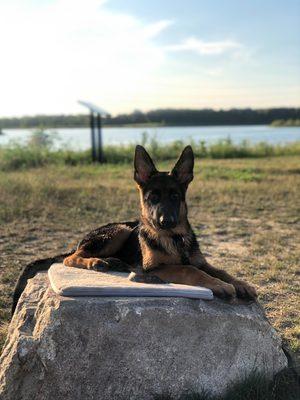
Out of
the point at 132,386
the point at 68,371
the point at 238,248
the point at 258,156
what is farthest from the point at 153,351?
the point at 258,156

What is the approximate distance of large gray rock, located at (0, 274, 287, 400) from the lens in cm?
357

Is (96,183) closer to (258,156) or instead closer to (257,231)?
(257,231)

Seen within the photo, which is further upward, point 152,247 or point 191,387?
point 152,247

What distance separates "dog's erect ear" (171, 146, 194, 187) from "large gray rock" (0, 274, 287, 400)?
1.26 meters

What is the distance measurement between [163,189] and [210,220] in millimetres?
5957

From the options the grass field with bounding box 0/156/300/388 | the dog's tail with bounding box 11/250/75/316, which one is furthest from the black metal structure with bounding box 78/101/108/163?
the dog's tail with bounding box 11/250/75/316

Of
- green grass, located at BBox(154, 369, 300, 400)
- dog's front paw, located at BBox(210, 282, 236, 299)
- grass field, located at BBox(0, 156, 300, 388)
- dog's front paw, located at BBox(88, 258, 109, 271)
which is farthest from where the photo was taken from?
grass field, located at BBox(0, 156, 300, 388)

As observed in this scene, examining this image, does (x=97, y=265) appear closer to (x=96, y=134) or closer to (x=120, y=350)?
(x=120, y=350)

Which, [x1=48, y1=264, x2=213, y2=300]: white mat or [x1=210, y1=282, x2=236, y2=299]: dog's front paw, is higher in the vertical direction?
[x1=48, y1=264, x2=213, y2=300]: white mat

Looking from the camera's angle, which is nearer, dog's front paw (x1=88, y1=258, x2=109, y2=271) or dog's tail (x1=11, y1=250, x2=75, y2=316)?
dog's front paw (x1=88, y1=258, x2=109, y2=271)

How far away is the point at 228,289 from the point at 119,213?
691 cm

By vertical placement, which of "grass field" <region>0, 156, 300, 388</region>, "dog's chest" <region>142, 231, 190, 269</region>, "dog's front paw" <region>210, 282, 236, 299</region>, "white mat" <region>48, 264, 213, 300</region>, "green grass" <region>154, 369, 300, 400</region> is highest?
"dog's chest" <region>142, 231, 190, 269</region>

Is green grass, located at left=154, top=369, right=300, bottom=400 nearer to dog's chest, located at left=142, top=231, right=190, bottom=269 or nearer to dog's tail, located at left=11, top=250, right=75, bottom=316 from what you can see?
dog's chest, located at left=142, top=231, right=190, bottom=269

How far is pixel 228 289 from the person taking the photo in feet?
13.1
